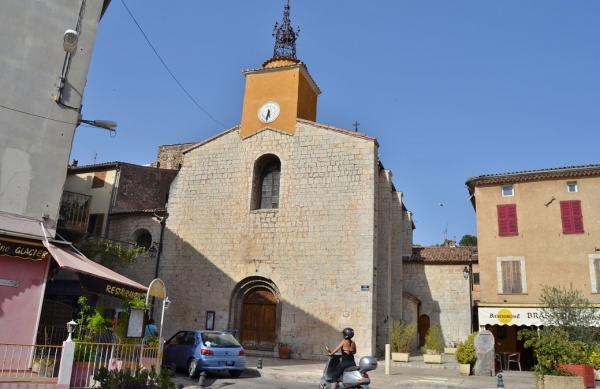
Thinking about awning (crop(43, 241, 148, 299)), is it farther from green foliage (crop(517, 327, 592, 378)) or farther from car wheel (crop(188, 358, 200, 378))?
green foliage (crop(517, 327, 592, 378))

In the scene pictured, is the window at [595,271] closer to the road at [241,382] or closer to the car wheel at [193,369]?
the road at [241,382]

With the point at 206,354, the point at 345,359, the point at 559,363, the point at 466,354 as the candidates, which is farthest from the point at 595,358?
the point at 206,354

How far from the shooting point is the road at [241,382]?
11469 mm

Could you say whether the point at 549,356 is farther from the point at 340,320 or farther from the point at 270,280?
the point at 270,280

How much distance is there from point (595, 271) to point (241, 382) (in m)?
13.9

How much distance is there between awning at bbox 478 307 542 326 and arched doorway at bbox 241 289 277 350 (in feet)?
26.4

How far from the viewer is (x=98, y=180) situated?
23.2 meters

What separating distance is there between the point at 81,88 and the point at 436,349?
45.7 feet

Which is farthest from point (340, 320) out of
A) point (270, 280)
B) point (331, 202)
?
point (331, 202)

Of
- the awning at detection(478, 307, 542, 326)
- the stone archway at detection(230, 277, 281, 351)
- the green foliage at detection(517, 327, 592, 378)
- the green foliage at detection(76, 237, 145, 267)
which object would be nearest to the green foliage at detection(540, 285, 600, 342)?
the awning at detection(478, 307, 542, 326)

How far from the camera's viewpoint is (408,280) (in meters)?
25.8

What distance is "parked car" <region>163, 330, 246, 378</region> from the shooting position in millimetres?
12484

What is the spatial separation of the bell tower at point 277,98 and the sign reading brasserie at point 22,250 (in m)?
11.9

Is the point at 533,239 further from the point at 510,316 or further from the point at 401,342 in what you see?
the point at 401,342
